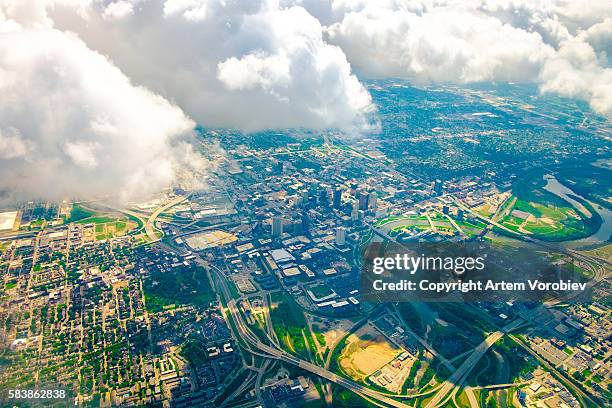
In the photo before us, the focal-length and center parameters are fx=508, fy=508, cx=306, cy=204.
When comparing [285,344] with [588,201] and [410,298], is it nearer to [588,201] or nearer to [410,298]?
[410,298]

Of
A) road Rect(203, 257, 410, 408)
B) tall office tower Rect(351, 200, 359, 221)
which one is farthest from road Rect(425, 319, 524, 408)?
tall office tower Rect(351, 200, 359, 221)

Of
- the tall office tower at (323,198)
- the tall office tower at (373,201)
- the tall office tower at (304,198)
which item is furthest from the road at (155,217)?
the tall office tower at (373,201)

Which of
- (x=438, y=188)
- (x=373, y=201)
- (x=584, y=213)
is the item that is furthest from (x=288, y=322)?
(x=584, y=213)

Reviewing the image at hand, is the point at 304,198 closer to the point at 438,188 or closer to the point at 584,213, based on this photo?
the point at 438,188

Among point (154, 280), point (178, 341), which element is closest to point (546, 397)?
point (178, 341)

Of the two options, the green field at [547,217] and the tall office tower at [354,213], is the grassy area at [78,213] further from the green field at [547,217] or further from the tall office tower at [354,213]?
the green field at [547,217]

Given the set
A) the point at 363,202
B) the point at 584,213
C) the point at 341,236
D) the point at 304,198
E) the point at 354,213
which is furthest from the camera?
the point at 584,213
